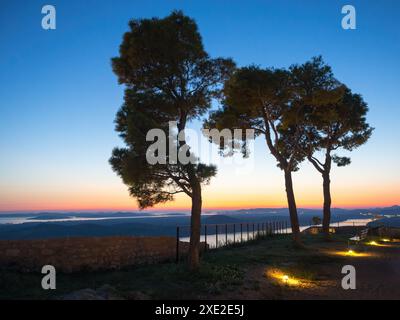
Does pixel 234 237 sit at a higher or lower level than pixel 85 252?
lower

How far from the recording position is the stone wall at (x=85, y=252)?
11195 millimetres

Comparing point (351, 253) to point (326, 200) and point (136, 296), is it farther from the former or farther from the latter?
point (136, 296)

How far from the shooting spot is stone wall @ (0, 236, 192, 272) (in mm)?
11195

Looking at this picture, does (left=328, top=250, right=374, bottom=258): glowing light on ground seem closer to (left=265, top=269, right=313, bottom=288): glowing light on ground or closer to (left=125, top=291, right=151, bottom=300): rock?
(left=265, top=269, right=313, bottom=288): glowing light on ground

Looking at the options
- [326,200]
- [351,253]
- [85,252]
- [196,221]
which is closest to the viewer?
[85,252]

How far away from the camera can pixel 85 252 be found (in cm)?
1255

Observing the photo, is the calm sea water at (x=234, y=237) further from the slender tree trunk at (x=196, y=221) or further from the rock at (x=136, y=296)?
the rock at (x=136, y=296)

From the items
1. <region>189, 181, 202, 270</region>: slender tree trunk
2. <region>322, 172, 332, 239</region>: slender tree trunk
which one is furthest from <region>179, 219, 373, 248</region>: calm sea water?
<region>189, 181, 202, 270</region>: slender tree trunk

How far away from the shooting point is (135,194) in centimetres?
1351

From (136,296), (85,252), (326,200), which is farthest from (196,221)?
(326,200)

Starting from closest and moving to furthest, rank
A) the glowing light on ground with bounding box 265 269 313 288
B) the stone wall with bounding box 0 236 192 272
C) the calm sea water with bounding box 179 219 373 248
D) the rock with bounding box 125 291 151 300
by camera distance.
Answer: the rock with bounding box 125 291 151 300 → the stone wall with bounding box 0 236 192 272 → the glowing light on ground with bounding box 265 269 313 288 → the calm sea water with bounding box 179 219 373 248

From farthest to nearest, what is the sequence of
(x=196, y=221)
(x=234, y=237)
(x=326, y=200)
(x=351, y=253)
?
(x=326, y=200) < (x=234, y=237) < (x=351, y=253) < (x=196, y=221)

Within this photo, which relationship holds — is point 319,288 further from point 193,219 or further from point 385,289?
point 193,219

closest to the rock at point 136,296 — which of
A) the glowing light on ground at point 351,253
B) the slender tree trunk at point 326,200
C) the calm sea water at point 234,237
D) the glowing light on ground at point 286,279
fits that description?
the glowing light on ground at point 286,279
